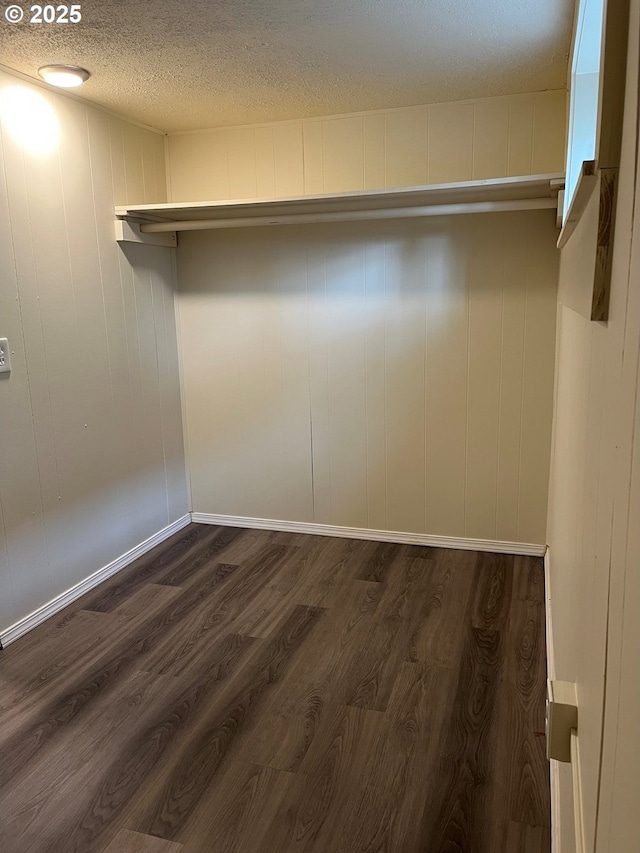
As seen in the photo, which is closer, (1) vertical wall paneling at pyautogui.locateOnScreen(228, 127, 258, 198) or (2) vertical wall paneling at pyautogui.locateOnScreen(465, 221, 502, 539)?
(2) vertical wall paneling at pyautogui.locateOnScreen(465, 221, 502, 539)

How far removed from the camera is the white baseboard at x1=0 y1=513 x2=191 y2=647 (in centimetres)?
265

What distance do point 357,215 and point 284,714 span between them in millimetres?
2152

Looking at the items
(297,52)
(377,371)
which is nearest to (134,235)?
(297,52)

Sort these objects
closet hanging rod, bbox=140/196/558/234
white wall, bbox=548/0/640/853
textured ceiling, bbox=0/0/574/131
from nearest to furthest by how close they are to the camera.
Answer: white wall, bbox=548/0/640/853 → textured ceiling, bbox=0/0/574/131 → closet hanging rod, bbox=140/196/558/234

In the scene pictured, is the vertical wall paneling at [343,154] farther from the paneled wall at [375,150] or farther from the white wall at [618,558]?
the white wall at [618,558]

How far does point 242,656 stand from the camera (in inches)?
97.1

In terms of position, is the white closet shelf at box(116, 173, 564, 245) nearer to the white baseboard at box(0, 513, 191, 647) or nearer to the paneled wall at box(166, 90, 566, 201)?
the paneled wall at box(166, 90, 566, 201)

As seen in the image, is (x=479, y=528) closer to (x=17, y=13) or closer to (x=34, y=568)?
(x=34, y=568)

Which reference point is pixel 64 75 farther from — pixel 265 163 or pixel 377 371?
pixel 377 371

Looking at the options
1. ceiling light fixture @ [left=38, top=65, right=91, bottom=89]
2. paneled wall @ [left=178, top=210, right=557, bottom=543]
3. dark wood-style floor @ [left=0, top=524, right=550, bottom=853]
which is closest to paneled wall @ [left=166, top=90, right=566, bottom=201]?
paneled wall @ [left=178, top=210, right=557, bottom=543]

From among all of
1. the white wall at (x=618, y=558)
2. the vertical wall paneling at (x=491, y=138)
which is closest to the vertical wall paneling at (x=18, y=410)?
the vertical wall paneling at (x=491, y=138)

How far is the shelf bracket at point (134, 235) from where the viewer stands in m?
3.16

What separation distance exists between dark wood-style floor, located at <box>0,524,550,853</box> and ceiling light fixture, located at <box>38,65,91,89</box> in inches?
87.5

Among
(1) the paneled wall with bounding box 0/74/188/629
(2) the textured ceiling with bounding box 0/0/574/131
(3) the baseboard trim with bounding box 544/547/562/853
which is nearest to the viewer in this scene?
(3) the baseboard trim with bounding box 544/547/562/853
